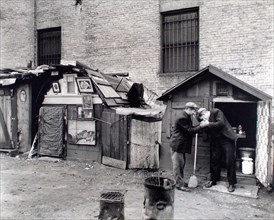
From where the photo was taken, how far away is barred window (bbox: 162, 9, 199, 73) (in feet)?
37.8

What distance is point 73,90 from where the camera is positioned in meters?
10.8

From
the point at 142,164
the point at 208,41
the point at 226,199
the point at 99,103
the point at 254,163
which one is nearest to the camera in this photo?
the point at 226,199

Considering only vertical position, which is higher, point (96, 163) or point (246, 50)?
point (246, 50)

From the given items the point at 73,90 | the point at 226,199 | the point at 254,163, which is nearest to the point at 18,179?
the point at 73,90

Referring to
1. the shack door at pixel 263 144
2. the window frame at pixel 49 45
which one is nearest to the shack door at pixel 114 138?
the shack door at pixel 263 144

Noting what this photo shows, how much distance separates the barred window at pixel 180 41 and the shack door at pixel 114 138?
12.5ft

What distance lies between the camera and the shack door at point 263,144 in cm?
682

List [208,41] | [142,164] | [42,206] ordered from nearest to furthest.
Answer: [42,206], [142,164], [208,41]

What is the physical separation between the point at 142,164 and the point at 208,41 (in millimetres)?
5748

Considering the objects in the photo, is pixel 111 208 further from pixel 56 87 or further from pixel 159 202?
pixel 56 87

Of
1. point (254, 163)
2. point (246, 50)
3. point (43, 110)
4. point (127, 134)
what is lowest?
point (254, 163)

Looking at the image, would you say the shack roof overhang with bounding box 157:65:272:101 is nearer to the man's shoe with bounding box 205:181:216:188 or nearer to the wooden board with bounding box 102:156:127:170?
the man's shoe with bounding box 205:181:216:188

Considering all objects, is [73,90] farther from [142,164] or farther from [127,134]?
[142,164]

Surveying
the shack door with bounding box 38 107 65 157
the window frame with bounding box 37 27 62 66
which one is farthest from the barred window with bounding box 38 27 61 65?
the shack door with bounding box 38 107 65 157
